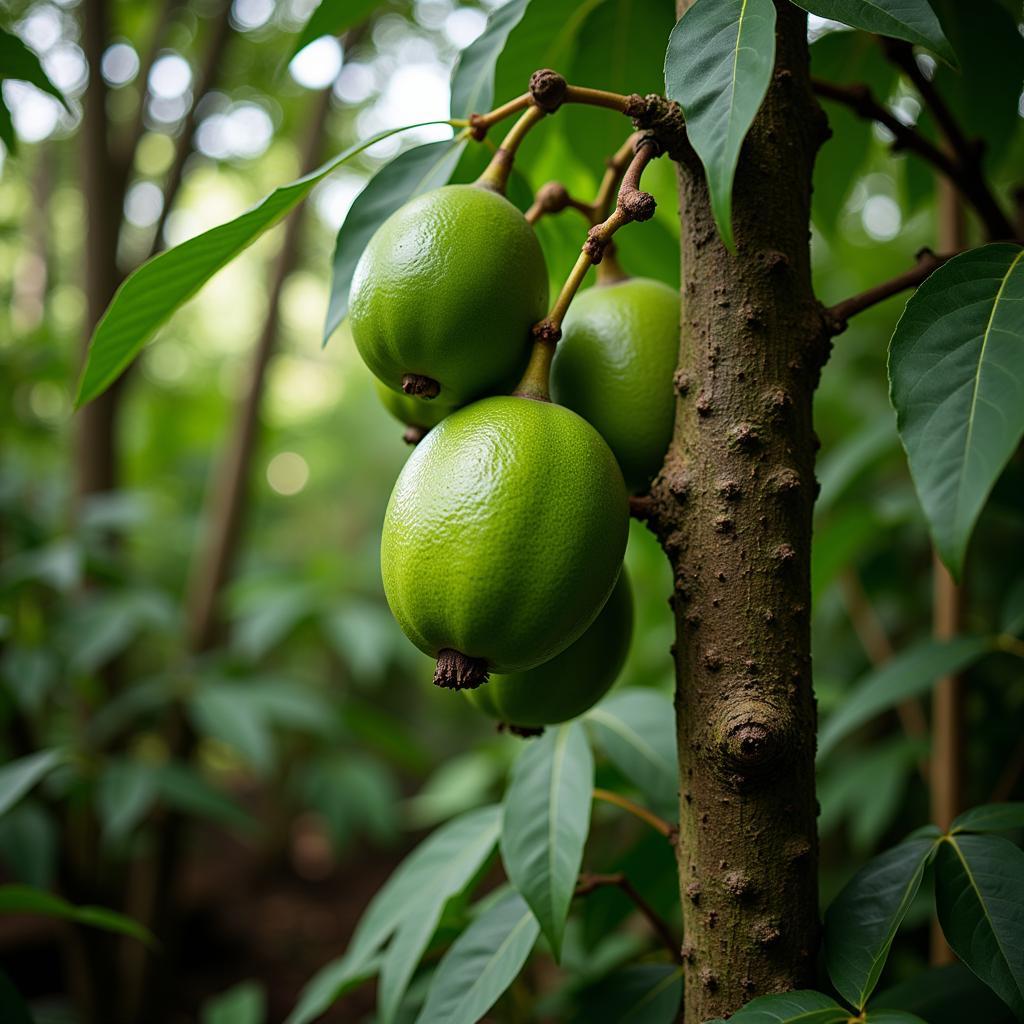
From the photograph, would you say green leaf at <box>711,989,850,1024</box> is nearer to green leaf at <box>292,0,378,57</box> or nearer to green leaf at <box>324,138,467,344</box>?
green leaf at <box>324,138,467,344</box>

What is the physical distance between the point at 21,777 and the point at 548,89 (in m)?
1.01

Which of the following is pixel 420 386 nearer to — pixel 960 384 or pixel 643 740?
pixel 960 384

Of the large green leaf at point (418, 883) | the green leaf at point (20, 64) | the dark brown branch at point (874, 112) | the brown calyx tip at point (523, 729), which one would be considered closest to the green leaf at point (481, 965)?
the large green leaf at point (418, 883)

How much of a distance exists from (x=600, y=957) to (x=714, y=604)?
0.81 m

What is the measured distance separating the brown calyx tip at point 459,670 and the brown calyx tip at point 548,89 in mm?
370

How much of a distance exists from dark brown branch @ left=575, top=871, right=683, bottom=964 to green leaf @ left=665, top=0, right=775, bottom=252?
0.56 meters

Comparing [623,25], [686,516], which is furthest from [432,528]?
[623,25]

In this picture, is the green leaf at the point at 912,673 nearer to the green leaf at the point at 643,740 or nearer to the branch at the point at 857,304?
the green leaf at the point at 643,740

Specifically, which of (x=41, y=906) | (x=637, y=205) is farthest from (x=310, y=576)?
(x=637, y=205)

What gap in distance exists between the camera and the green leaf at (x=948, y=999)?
2.55ft

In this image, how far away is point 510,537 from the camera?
55 cm

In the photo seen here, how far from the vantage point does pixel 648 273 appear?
878 millimetres

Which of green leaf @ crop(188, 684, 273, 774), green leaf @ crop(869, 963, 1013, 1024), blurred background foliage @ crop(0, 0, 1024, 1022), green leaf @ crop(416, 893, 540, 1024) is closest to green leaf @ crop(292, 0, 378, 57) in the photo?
blurred background foliage @ crop(0, 0, 1024, 1022)

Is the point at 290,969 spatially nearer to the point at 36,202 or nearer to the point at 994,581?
the point at 994,581
